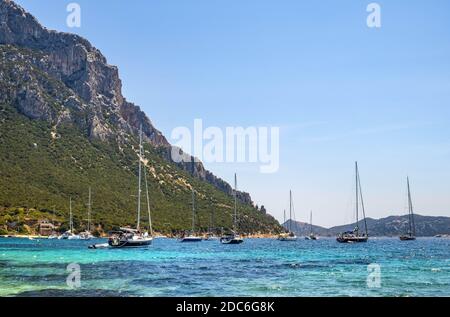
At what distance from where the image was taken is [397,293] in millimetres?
20281

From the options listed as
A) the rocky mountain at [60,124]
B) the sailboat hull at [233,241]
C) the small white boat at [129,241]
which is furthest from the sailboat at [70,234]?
the small white boat at [129,241]

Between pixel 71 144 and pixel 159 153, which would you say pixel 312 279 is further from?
pixel 159 153

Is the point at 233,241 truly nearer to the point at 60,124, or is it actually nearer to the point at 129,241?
the point at 129,241

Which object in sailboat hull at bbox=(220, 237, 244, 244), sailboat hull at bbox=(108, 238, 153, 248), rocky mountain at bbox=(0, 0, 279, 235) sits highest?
rocky mountain at bbox=(0, 0, 279, 235)

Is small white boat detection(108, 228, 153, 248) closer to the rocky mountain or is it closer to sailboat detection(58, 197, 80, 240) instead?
sailboat detection(58, 197, 80, 240)

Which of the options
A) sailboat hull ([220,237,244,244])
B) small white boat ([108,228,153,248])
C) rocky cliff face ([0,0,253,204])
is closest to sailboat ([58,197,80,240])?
rocky cliff face ([0,0,253,204])

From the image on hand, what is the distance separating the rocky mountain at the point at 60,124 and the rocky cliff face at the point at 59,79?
242 millimetres

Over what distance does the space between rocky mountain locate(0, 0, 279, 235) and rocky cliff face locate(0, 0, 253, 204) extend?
0.24m

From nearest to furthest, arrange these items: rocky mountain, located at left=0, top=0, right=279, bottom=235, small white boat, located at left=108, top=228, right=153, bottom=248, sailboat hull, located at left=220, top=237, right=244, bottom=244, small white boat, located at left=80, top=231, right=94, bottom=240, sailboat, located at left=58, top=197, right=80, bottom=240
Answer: small white boat, located at left=108, top=228, right=153, bottom=248
sailboat hull, located at left=220, top=237, right=244, bottom=244
sailboat, located at left=58, top=197, right=80, bottom=240
small white boat, located at left=80, top=231, right=94, bottom=240
rocky mountain, located at left=0, top=0, right=279, bottom=235

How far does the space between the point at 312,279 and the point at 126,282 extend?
9.51 m

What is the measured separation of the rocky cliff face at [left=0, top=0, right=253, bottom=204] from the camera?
124062 millimetres

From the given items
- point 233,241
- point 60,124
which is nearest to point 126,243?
point 233,241

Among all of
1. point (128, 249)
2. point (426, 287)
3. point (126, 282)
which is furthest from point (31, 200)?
point (426, 287)

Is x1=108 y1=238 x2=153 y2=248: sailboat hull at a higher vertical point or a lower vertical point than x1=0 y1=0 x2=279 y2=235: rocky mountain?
lower
